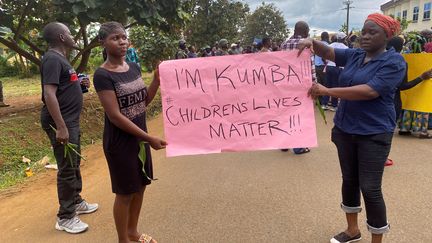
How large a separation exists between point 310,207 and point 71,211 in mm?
2267

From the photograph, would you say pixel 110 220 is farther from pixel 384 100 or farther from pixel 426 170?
pixel 426 170

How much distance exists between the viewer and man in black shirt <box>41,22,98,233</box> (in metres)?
3.34

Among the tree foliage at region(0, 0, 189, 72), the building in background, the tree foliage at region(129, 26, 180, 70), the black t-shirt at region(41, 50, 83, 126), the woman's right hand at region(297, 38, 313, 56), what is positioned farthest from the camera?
the building in background

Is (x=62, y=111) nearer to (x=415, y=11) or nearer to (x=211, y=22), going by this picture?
(x=211, y=22)

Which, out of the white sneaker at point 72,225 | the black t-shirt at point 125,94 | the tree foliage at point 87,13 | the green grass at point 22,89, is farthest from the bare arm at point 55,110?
the green grass at point 22,89

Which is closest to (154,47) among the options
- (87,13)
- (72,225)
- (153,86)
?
(87,13)

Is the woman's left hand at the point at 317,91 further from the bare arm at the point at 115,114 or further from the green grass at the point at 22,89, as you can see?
the green grass at the point at 22,89

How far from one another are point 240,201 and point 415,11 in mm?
40113

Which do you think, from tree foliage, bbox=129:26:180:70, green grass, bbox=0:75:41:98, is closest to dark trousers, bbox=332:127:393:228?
green grass, bbox=0:75:41:98

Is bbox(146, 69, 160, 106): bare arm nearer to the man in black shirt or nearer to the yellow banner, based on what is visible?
the man in black shirt

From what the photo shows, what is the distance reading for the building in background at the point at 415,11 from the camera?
3528cm

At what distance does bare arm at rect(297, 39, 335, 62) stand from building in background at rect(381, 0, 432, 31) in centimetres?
3660

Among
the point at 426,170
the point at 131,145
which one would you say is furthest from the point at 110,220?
the point at 426,170

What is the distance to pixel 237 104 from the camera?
3152 mm
